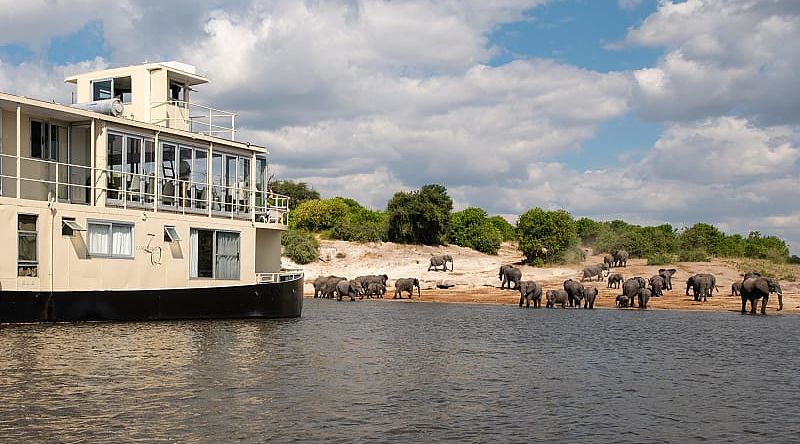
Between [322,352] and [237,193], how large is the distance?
12.5 m

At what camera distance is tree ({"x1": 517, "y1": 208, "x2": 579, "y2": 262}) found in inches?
2525

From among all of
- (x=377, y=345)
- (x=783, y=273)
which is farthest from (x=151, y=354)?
(x=783, y=273)

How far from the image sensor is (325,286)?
2325 inches

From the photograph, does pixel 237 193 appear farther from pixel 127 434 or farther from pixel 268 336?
pixel 127 434

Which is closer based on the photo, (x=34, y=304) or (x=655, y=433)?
(x=655, y=433)

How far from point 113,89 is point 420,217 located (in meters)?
41.1

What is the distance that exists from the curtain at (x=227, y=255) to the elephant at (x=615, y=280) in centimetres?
2892

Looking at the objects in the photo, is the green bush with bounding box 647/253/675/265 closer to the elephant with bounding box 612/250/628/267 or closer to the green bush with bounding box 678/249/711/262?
the green bush with bounding box 678/249/711/262

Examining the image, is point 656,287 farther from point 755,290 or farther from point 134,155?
point 134,155

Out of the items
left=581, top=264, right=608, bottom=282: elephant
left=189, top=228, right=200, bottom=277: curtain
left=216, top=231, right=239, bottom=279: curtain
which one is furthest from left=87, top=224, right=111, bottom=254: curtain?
left=581, top=264, right=608, bottom=282: elephant

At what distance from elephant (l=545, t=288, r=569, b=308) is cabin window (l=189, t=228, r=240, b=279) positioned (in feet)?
66.2

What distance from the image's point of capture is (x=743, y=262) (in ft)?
206

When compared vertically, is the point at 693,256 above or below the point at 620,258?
above

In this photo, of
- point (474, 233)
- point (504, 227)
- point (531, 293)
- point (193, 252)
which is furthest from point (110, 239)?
point (504, 227)
